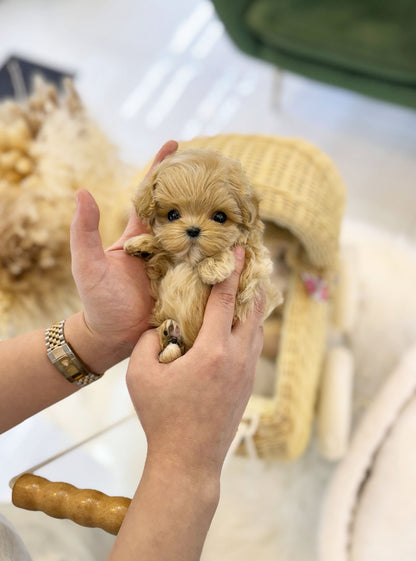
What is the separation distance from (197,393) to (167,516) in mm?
130

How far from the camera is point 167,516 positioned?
543mm

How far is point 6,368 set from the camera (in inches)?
27.2

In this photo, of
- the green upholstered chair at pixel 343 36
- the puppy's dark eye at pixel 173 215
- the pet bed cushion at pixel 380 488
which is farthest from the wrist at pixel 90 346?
the green upholstered chair at pixel 343 36

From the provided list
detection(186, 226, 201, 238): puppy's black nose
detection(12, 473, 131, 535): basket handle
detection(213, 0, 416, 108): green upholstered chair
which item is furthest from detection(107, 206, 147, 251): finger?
detection(213, 0, 416, 108): green upholstered chair

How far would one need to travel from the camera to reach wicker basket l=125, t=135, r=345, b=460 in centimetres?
96

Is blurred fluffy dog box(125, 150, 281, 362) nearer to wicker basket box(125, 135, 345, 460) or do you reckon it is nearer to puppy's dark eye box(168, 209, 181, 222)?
puppy's dark eye box(168, 209, 181, 222)

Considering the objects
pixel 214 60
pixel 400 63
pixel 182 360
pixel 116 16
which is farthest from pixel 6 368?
pixel 116 16

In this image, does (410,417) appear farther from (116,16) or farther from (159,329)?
(116,16)

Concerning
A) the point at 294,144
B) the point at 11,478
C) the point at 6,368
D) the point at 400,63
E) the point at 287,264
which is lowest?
the point at 11,478

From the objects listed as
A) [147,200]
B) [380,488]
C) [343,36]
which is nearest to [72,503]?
[147,200]

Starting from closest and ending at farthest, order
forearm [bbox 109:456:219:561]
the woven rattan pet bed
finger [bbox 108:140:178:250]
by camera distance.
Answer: forearm [bbox 109:456:219:561]
finger [bbox 108:140:178:250]
the woven rattan pet bed

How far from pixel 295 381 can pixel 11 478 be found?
2.04 ft

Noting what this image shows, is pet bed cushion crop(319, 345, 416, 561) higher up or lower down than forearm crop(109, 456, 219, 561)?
higher up

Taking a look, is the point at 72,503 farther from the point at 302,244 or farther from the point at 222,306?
the point at 302,244
